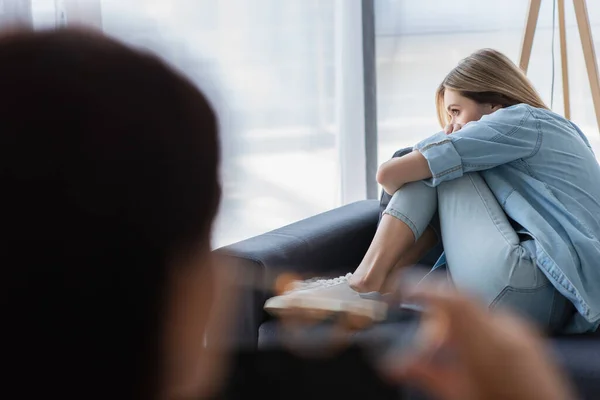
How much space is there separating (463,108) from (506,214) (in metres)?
0.33

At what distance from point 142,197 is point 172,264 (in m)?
0.03

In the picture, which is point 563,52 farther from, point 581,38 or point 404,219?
point 404,219

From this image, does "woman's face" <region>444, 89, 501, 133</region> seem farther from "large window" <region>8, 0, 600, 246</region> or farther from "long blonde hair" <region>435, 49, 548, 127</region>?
"large window" <region>8, 0, 600, 246</region>

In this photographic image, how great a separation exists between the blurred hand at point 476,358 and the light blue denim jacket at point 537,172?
141 centimetres

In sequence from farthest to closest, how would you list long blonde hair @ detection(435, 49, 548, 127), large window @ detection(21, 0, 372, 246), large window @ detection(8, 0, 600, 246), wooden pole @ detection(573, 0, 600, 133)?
1. wooden pole @ detection(573, 0, 600, 133)
2. large window @ detection(8, 0, 600, 246)
3. large window @ detection(21, 0, 372, 246)
4. long blonde hair @ detection(435, 49, 548, 127)

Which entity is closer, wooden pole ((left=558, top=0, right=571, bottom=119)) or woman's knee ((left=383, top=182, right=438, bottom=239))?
woman's knee ((left=383, top=182, right=438, bottom=239))

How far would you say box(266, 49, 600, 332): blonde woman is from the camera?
1.60 metres

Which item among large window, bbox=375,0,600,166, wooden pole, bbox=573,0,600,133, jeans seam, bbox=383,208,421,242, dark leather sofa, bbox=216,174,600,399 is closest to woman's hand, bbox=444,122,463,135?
jeans seam, bbox=383,208,421,242

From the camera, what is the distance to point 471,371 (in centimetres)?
27

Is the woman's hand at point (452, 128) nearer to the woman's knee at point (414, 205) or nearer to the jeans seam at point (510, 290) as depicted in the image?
the woman's knee at point (414, 205)

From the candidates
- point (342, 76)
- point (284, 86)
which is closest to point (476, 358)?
point (284, 86)

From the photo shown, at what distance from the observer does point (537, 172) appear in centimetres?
175

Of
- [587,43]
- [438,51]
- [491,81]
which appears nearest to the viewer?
[491,81]

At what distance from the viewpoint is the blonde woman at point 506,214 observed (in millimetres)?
1602
